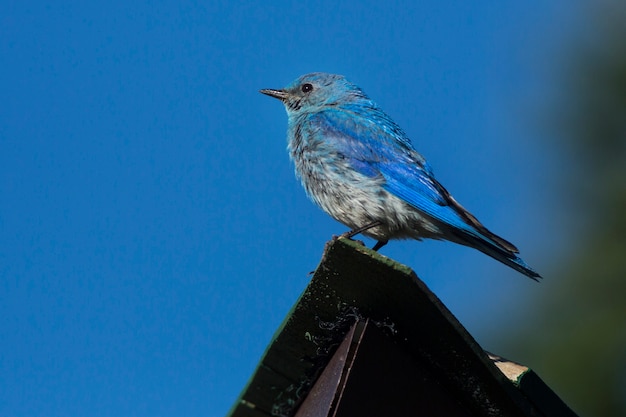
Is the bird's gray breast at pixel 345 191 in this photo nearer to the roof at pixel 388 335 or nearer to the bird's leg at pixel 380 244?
the bird's leg at pixel 380 244

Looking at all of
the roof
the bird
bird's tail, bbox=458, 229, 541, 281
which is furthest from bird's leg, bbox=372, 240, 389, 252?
the roof

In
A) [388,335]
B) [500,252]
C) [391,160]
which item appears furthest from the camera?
[391,160]

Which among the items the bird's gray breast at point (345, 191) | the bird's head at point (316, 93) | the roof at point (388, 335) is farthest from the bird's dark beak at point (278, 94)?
the roof at point (388, 335)

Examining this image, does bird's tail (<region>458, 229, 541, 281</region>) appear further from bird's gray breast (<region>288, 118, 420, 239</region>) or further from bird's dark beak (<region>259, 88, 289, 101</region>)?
bird's dark beak (<region>259, 88, 289, 101</region>)

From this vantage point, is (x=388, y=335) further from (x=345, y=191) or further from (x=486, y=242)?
(x=345, y=191)

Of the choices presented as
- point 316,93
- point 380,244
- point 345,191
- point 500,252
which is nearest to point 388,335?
point 500,252

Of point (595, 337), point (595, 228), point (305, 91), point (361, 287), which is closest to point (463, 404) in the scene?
point (361, 287)

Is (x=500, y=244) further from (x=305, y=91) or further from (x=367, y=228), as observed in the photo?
(x=305, y=91)
